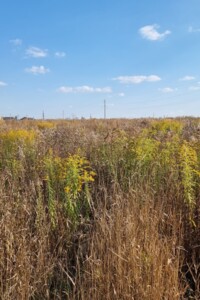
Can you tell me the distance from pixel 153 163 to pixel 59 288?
6.54 feet

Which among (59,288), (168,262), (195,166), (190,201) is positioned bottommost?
(59,288)

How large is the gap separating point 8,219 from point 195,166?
215 centimetres

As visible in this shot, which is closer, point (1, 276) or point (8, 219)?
point (1, 276)

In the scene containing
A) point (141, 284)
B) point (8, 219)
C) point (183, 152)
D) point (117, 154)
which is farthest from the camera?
point (117, 154)

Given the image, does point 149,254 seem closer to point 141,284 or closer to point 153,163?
point 141,284

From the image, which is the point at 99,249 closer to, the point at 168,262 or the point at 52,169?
the point at 168,262

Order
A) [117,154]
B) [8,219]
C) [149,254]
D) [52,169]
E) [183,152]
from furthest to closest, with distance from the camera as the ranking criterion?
[117,154] < [52,169] < [183,152] < [8,219] < [149,254]

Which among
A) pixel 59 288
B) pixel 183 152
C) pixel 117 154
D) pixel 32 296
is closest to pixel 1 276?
pixel 32 296

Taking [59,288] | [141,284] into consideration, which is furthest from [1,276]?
[141,284]

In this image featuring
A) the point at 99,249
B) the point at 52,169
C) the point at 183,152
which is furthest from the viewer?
the point at 52,169

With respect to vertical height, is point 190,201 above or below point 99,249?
above

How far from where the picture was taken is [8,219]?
116 inches

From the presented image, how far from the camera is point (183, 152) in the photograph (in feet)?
11.6

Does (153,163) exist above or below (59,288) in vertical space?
above
